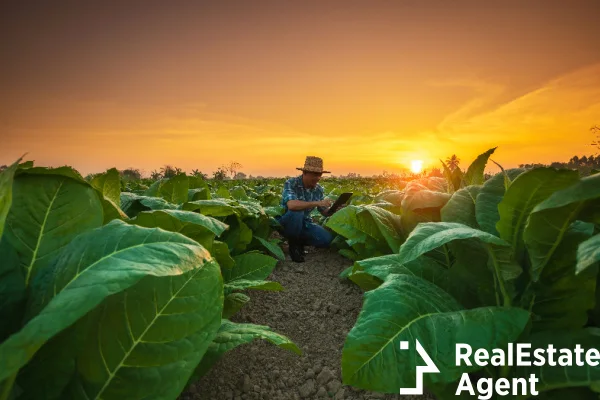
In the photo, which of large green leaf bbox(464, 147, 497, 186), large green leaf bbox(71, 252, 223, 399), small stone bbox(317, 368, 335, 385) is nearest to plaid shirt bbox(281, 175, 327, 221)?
A: large green leaf bbox(464, 147, 497, 186)

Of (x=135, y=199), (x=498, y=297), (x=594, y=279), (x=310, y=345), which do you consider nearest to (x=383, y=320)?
(x=498, y=297)

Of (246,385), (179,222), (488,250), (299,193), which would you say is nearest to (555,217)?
(488,250)

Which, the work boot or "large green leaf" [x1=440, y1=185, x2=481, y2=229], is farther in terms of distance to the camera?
the work boot

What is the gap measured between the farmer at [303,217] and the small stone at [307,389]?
10.9 ft

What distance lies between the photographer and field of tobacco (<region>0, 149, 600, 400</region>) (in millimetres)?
1190

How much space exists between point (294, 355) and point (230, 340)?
3.57ft

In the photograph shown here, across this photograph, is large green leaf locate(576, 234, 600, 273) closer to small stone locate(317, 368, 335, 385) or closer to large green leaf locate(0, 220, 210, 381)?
large green leaf locate(0, 220, 210, 381)

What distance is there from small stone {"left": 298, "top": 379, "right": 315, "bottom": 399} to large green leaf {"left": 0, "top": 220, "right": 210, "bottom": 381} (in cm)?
150

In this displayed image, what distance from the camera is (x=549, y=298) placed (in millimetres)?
1778

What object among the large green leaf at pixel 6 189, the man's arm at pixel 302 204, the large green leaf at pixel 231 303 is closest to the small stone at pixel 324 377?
the large green leaf at pixel 231 303

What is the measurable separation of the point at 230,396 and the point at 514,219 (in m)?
1.74

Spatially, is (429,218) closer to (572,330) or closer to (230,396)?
(572,330)

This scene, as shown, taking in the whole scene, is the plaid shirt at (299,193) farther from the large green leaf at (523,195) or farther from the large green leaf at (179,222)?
the large green leaf at (523,195)

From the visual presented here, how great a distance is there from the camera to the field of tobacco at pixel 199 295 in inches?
46.9
